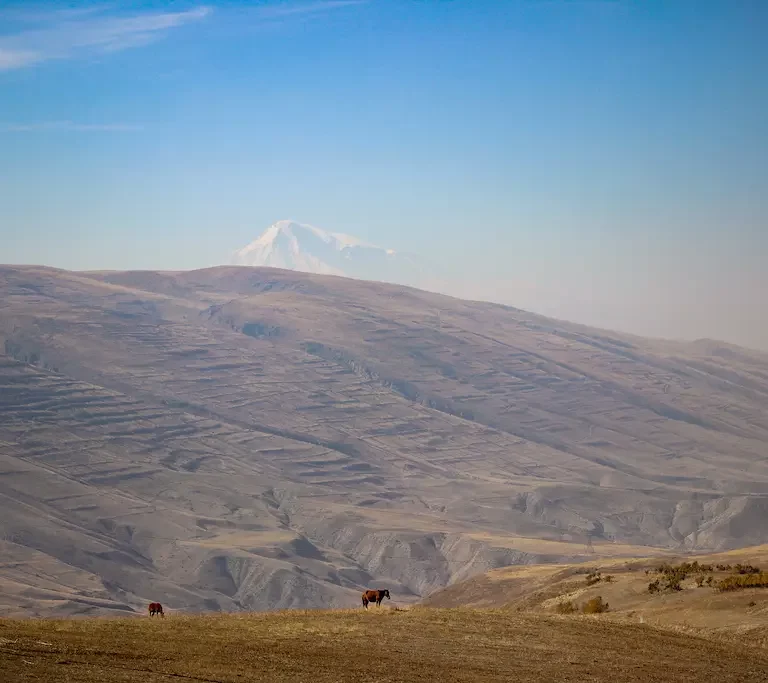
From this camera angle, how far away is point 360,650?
22.0m

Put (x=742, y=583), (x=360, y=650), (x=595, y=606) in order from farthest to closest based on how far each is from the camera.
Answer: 1. (x=595, y=606)
2. (x=742, y=583)
3. (x=360, y=650)

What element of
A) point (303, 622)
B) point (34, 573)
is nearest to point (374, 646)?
point (303, 622)

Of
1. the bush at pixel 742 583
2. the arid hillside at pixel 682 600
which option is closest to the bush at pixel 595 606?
the arid hillside at pixel 682 600

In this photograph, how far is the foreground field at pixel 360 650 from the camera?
19.1m

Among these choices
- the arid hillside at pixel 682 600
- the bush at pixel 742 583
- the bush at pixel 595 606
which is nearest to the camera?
the arid hillside at pixel 682 600

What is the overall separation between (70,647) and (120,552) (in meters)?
122

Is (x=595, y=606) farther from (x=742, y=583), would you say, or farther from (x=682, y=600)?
(x=742, y=583)

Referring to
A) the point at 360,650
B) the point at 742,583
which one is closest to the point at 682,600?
the point at 742,583

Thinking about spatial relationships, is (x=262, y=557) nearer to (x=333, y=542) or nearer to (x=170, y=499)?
(x=333, y=542)

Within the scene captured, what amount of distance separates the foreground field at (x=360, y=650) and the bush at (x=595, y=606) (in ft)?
23.8

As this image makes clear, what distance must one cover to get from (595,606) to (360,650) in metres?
15.4

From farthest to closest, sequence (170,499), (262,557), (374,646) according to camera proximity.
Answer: (170,499) < (262,557) < (374,646)

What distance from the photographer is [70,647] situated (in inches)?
790

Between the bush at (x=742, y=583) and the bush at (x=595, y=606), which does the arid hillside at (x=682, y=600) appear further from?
the bush at (x=595, y=606)
